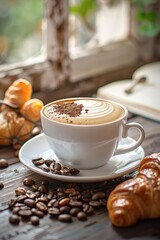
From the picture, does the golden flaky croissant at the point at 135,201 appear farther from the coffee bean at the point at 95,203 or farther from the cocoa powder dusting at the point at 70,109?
the cocoa powder dusting at the point at 70,109

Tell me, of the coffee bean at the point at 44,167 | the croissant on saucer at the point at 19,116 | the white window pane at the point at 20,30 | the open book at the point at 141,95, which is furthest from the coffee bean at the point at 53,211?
the white window pane at the point at 20,30

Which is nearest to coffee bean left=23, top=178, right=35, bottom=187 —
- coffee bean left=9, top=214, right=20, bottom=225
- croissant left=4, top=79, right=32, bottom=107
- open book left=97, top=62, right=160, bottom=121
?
coffee bean left=9, top=214, right=20, bottom=225

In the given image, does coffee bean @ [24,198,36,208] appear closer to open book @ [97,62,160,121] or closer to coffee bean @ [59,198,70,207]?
coffee bean @ [59,198,70,207]

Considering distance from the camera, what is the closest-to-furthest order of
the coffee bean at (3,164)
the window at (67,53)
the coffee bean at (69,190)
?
the coffee bean at (69,190), the coffee bean at (3,164), the window at (67,53)

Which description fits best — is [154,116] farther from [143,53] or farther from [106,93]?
[143,53]

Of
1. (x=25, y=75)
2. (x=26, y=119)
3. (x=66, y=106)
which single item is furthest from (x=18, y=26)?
(x=66, y=106)
